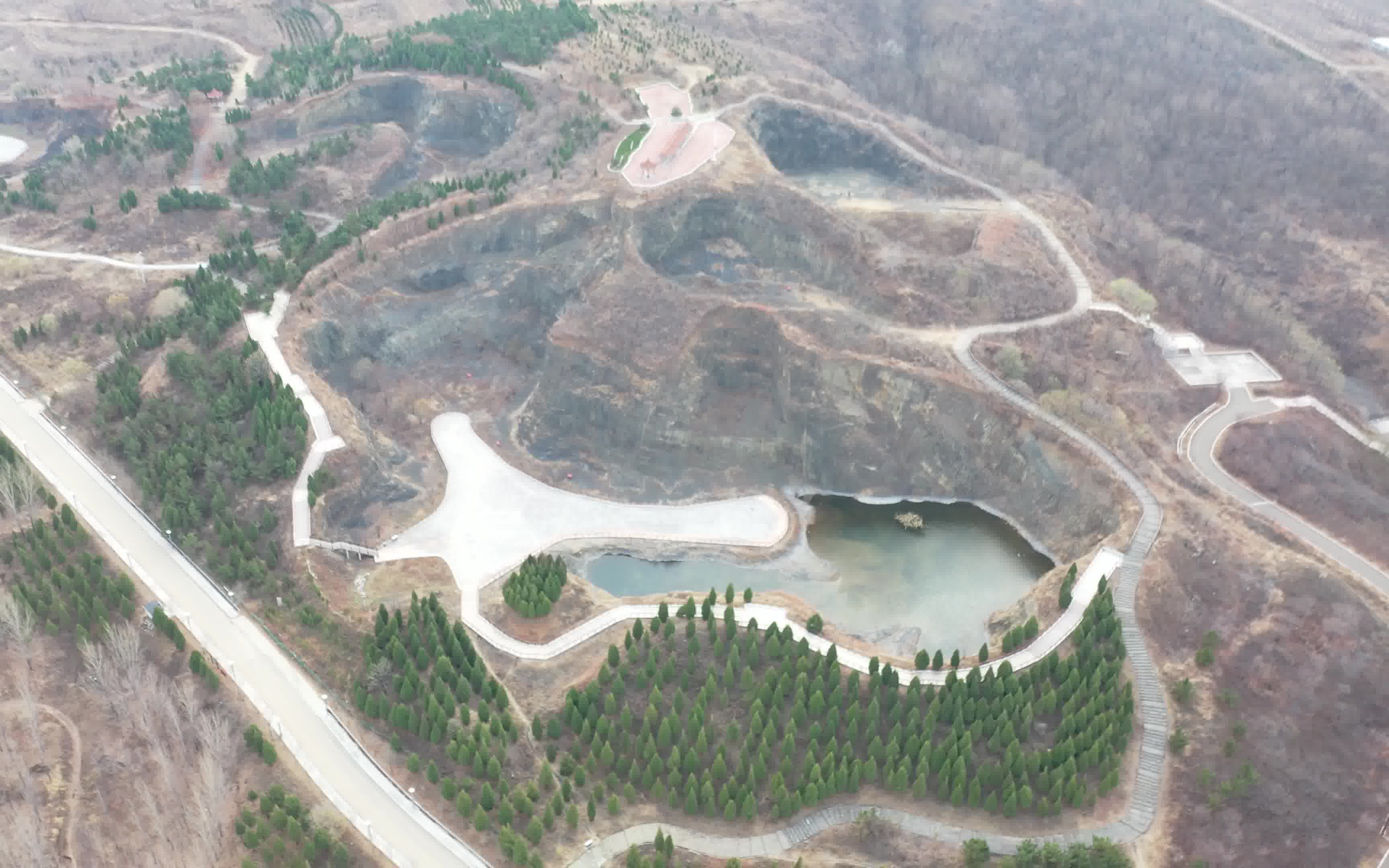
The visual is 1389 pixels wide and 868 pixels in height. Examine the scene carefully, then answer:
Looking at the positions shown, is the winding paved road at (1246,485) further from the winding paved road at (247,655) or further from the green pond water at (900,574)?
the winding paved road at (247,655)

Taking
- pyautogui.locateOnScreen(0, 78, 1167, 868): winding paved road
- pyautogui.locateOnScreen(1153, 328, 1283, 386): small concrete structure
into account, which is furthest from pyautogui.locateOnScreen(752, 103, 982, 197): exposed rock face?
pyautogui.locateOnScreen(0, 78, 1167, 868): winding paved road

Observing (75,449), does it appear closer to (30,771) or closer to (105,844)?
(30,771)

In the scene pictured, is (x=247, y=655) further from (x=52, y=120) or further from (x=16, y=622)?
(x=52, y=120)

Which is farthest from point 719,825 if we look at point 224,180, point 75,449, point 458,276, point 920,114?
point 920,114

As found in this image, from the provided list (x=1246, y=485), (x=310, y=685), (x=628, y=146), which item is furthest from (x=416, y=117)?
(x=1246, y=485)

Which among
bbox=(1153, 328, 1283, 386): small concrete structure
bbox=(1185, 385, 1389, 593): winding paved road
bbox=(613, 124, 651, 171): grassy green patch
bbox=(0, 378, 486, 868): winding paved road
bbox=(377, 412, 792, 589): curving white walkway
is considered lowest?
bbox=(377, 412, 792, 589): curving white walkway

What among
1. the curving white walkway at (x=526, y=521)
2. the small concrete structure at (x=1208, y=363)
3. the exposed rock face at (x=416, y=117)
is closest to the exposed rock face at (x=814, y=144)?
the exposed rock face at (x=416, y=117)

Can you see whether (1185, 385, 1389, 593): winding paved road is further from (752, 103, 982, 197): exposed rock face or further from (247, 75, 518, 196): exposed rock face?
(247, 75, 518, 196): exposed rock face
